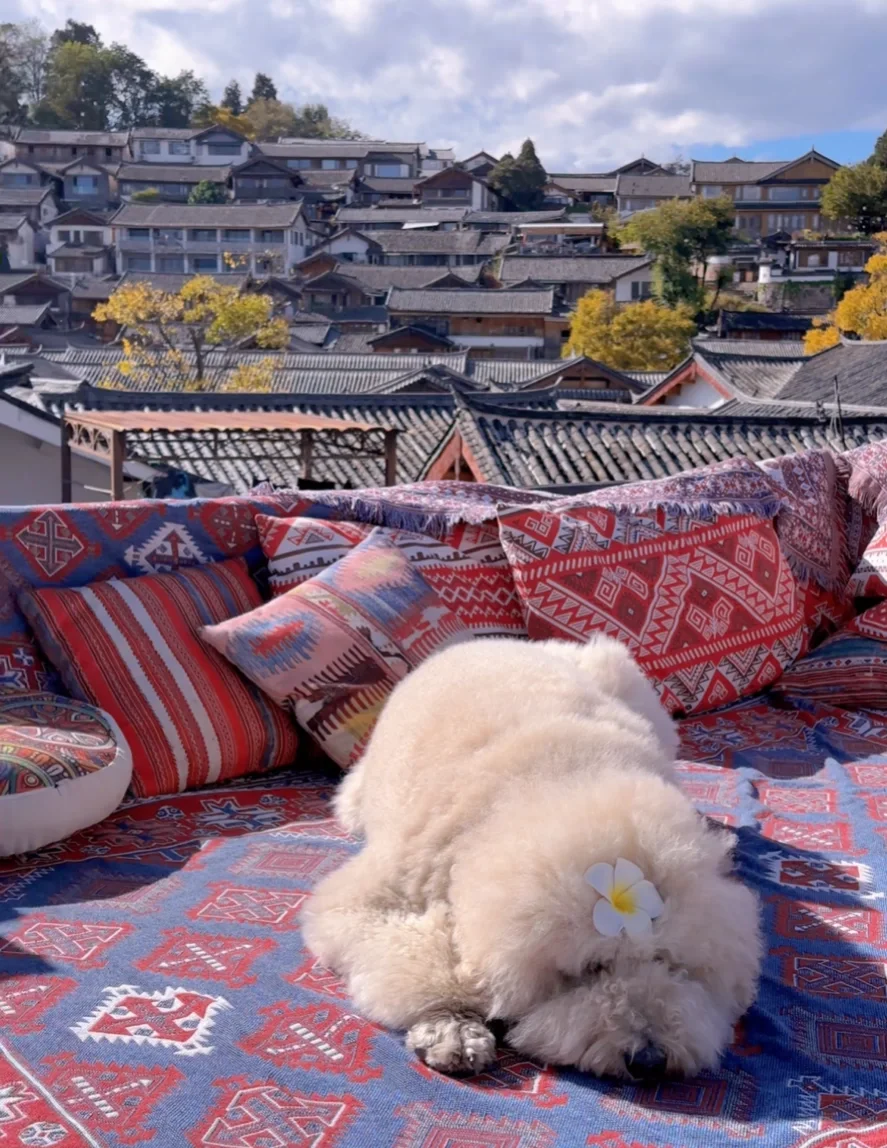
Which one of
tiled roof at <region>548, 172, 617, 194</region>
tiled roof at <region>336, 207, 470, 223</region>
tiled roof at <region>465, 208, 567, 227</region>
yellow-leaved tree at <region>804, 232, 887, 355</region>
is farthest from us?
tiled roof at <region>548, 172, 617, 194</region>

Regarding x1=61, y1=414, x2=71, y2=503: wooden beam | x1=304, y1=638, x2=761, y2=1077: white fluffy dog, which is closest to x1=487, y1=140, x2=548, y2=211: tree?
x1=61, y1=414, x2=71, y2=503: wooden beam

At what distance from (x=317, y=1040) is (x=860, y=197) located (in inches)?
2018

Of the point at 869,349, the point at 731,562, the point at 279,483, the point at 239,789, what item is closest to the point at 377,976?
the point at 239,789

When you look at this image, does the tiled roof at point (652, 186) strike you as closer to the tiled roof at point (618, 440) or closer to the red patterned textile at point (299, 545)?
the tiled roof at point (618, 440)

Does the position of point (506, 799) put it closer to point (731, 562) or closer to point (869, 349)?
point (731, 562)

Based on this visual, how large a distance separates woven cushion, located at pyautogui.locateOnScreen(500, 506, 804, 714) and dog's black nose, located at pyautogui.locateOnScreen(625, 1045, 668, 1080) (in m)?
1.79

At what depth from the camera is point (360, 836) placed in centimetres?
242

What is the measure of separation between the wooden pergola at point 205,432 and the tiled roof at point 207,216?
114 ft

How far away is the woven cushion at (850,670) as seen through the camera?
3.51 m

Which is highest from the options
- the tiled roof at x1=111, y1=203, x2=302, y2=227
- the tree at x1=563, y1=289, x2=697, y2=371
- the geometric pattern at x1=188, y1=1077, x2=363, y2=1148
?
the tiled roof at x1=111, y1=203, x2=302, y2=227

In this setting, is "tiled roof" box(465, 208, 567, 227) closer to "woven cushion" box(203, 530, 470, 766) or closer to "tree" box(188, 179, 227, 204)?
"tree" box(188, 179, 227, 204)

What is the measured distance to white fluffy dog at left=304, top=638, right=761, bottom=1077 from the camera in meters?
1.56

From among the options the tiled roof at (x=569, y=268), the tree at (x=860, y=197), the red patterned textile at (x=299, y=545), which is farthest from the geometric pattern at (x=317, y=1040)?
Answer: the tree at (x=860, y=197)

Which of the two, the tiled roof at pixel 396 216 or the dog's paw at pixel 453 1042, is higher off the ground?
the tiled roof at pixel 396 216
